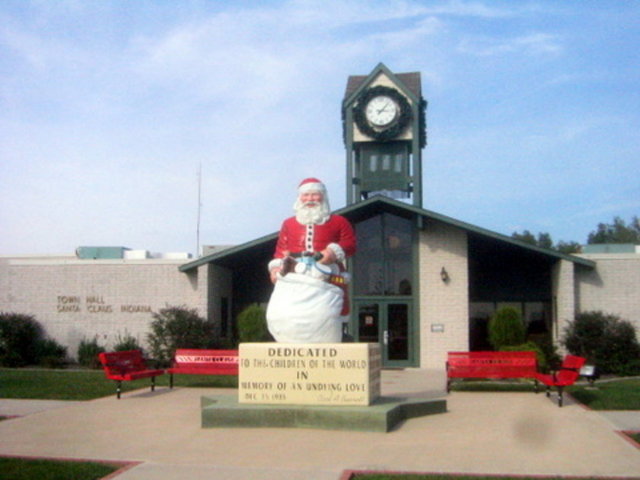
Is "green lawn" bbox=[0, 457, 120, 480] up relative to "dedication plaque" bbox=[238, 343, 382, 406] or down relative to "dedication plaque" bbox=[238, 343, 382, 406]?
down

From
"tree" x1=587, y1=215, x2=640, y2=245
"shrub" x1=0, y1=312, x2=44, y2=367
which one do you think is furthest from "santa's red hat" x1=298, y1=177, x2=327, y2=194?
"tree" x1=587, y1=215, x2=640, y2=245

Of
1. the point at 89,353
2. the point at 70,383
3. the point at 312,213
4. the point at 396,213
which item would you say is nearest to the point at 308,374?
the point at 312,213

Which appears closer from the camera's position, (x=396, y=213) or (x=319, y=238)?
(x=319, y=238)

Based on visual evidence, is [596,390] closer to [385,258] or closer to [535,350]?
[535,350]

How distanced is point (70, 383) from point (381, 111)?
39.3 feet

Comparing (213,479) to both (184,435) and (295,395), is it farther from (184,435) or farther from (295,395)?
(295,395)

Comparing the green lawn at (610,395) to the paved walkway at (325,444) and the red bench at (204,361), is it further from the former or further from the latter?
the red bench at (204,361)

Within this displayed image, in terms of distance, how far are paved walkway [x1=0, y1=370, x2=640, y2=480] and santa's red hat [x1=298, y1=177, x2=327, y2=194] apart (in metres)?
3.60

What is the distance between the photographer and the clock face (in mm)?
22750

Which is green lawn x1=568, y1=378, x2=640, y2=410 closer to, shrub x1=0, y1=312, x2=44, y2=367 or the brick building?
the brick building

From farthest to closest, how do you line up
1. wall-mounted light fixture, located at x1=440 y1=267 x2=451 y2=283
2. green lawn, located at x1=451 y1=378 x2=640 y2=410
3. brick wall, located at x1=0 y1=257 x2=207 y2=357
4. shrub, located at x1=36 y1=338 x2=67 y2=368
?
brick wall, located at x1=0 y1=257 x2=207 y2=357
shrub, located at x1=36 y1=338 x2=67 y2=368
wall-mounted light fixture, located at x1=440 y1=267 x2=451 y2=283
green lawn, located at x1=451 y1=378 x2=640 y2=410

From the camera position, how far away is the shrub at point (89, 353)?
71.1ft

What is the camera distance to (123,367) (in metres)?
14.6

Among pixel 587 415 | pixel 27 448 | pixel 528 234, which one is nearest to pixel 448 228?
pixel 587 415
